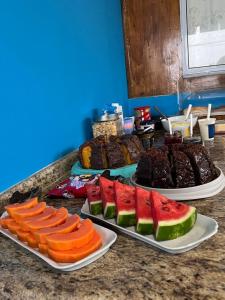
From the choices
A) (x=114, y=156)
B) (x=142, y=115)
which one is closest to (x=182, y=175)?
(x=114, y=156)

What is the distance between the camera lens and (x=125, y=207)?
706mm

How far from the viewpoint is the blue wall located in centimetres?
101

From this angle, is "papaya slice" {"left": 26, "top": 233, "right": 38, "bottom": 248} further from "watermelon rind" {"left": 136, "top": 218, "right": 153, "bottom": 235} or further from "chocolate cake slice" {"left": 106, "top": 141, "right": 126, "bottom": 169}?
"chocolate cake slice" {"left": 106, "top": 141, "right": 126, "bottom": 169}

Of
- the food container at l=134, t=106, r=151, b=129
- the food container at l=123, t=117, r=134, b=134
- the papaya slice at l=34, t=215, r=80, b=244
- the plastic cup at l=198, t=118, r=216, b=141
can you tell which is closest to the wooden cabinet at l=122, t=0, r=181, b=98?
the food container at l=134, t=106, r=151, b=129

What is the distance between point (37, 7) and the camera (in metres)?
1.17

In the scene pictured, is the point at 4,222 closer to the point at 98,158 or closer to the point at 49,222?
the point at 49,222

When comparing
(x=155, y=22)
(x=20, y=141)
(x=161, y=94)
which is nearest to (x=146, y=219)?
(x=20, y=141)

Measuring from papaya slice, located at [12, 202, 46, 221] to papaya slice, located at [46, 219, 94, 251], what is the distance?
0.42 feet

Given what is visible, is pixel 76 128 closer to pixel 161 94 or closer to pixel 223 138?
pixel 223 138

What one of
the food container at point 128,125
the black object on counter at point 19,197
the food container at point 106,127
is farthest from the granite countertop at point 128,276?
the food container at point 128,125

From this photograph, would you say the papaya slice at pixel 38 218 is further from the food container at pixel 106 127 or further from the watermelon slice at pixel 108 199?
the food container at pixel 106 127

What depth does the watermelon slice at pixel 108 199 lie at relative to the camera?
74 cm

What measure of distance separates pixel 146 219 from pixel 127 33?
5.43 ft

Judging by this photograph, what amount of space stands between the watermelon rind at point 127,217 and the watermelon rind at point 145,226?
0.03 meters
